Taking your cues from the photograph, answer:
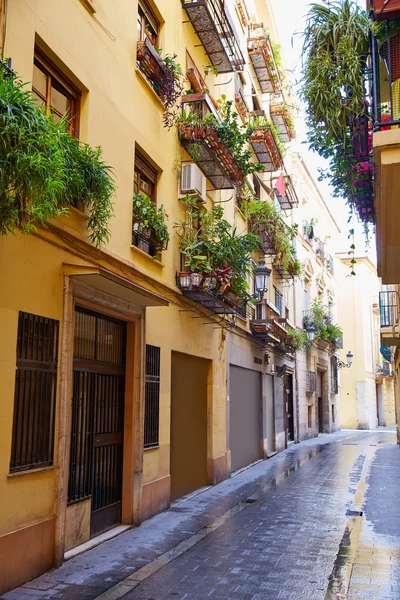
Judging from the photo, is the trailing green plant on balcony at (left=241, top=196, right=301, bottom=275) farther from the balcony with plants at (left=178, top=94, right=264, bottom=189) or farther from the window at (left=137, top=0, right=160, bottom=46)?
the window at (left=137, top=0, right=160, bottom=46)

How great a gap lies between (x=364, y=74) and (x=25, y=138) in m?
4.56

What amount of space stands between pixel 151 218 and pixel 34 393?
4.14 meters

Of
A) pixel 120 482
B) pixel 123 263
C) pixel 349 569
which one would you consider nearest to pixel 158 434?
pixel 120 482

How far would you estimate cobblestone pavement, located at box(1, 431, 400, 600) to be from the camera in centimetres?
578

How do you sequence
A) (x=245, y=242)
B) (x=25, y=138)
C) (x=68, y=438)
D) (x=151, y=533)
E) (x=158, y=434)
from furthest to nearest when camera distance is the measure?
(x=245, y=242) → (x=158, y=434) → (x=151, y=533) → (x=68, y=438) → (x=25, y=138)

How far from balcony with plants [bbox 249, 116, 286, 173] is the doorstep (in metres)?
10.2

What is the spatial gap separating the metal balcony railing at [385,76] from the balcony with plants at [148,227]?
3988 mm

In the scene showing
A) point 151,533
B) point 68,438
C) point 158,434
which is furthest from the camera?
point 158,434

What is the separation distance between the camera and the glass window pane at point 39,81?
6.69 m

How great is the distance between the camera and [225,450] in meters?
13.8

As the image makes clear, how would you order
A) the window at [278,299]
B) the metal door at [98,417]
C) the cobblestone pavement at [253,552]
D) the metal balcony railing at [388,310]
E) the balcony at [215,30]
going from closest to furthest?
the cobblestone pavement at [253,552]
the metal door at [98,417]
the balcony at [215,30]
the metal balcony railing at [388,310]
the window at [278,299]

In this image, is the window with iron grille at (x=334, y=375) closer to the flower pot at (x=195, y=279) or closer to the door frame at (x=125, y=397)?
the flower pot at (x=195, y=279)

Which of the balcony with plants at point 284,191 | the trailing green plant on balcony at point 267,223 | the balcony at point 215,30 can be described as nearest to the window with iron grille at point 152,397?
the balcony at point 215,30

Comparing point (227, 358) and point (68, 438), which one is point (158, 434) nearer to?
point (68, 438)
